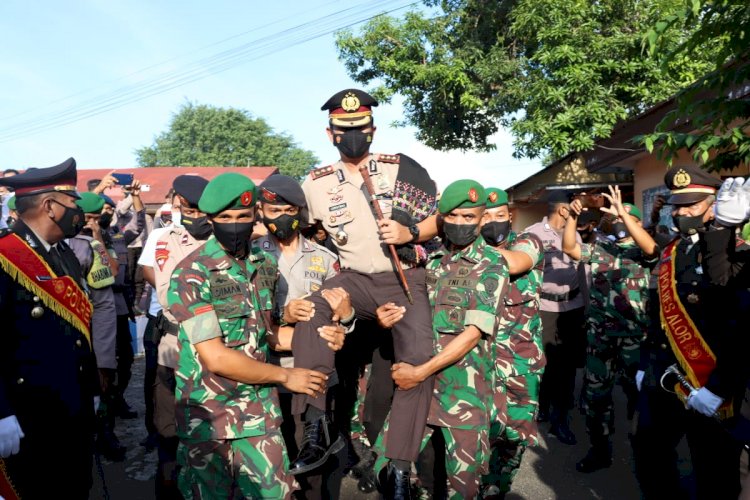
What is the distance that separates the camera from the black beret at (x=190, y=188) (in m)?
4.26

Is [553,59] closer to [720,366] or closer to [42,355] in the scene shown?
[720,366]

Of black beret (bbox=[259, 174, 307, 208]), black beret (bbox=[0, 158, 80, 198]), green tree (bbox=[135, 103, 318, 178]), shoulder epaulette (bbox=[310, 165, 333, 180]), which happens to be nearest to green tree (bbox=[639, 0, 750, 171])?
shoulder epaulette (bbox=[310, 165, 333, 180])

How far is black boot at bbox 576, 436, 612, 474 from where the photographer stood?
5.27 m

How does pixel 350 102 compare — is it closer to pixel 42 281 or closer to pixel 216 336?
pixel 216 336

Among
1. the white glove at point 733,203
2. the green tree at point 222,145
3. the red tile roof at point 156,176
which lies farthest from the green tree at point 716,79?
the green tree at point 222,145

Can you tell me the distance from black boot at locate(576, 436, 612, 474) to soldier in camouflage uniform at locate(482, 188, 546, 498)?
1.00 meters

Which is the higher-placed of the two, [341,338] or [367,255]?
[367,255]

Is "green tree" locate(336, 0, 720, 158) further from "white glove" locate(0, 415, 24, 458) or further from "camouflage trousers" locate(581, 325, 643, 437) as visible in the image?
"white glove" locate(0, 415, 24, 458)

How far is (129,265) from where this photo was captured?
7.67 metres

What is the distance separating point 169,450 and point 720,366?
3579 millimetres

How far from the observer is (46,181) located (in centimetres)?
334

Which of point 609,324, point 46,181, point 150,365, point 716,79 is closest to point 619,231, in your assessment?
point 609,324

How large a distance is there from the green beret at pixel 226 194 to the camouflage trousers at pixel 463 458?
1.49 m

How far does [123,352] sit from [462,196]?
4929 millimetres
